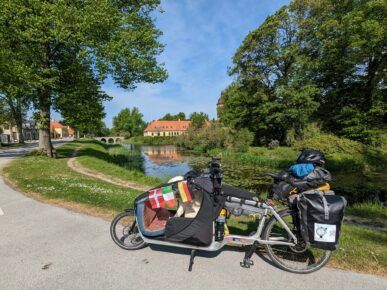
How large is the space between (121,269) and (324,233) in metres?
2.51

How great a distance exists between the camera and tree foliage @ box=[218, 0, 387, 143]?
22.5m

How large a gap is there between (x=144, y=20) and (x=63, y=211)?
15101 mm

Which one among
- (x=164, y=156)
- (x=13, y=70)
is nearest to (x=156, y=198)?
(x=13, y=70)

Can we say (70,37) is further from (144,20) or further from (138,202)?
(138,202)

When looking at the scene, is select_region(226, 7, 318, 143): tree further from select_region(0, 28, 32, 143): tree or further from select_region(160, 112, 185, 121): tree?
select_region(160, 112, 185, 121): tree

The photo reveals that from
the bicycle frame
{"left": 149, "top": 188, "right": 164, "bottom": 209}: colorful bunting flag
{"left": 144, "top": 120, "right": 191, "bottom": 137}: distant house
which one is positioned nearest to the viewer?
the bicycle frame

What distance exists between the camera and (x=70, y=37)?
1233cm

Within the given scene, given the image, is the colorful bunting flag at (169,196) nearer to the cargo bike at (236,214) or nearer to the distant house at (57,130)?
the cargo bike at (236,214)

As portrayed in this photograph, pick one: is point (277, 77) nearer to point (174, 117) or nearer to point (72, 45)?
point (72, 45)

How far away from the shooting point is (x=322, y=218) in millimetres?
2789

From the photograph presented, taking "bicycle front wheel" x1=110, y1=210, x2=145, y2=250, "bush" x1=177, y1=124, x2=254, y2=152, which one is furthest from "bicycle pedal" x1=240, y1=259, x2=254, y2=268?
"bush" x1=177, y1=124, x2=254, y2=152

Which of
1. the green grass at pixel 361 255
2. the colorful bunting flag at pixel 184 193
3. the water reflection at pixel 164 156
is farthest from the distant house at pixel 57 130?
the green grass at pixel 361 255

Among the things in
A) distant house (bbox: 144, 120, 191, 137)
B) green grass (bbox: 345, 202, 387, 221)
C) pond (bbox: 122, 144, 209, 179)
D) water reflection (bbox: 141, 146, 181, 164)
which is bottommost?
water reflection (bbox: 141, 146, 181, 164)

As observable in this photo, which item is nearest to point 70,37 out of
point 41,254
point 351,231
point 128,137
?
point 41,254
